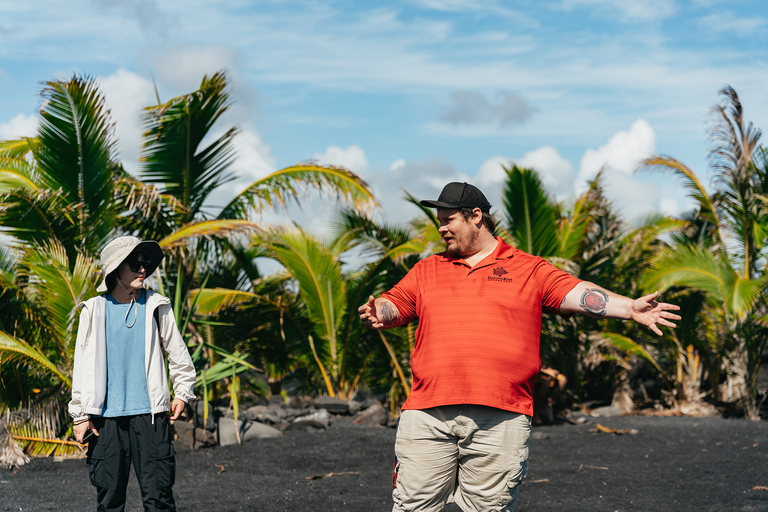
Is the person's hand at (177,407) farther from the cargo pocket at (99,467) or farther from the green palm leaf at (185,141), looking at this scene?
the green palm leaf at (185,141)

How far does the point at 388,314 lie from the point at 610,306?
987 mm

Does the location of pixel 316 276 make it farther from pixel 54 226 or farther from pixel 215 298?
pixel 54 226

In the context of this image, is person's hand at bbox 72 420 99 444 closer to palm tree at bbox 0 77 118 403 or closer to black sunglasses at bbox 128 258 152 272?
black sunglasses at bbox 128 258 152 272

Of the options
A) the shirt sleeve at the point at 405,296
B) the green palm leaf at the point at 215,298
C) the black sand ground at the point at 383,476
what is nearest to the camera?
the shirt sleeve at the point at 405,296

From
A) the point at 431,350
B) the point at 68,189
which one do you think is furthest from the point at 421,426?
the point at 68,189

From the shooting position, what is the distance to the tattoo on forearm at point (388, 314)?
10.9 feet

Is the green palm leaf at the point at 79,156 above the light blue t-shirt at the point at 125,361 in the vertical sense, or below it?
above

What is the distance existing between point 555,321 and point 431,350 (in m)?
7.16

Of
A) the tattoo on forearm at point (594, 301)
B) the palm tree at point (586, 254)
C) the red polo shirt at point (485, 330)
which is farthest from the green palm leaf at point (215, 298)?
the tattoo on forearm at point (594, 301)

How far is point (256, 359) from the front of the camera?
1199 cm

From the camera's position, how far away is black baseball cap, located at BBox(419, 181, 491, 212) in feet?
10.7

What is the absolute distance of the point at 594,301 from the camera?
10.4ft

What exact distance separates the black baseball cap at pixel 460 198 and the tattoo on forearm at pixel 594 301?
59 cm

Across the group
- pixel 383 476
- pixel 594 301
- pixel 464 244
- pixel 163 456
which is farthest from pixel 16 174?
pixel 594 301
